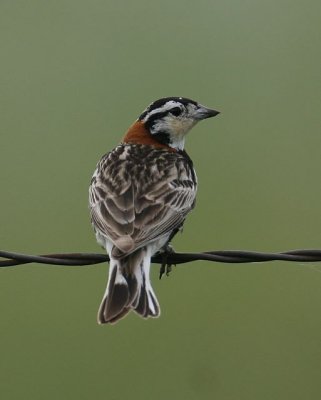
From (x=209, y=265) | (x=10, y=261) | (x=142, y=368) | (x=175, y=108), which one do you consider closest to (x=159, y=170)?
(x=175, y=108)

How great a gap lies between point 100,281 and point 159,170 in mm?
4673

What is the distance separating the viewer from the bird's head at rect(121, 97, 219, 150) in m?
11.8

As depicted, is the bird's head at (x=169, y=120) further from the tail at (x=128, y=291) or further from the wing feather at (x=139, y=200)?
the tail at (x=128, y=291)

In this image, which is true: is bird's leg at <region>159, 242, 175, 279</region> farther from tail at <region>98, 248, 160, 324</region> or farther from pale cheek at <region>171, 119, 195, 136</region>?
pale cheek at <region>171, 119, 195, 136</region>

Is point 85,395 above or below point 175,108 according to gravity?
below

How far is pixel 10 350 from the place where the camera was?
1443 centimetres

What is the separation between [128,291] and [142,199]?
3.58ft

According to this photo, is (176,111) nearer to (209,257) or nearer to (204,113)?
(204,113)

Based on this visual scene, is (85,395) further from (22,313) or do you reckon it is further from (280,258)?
Result: (280,258)

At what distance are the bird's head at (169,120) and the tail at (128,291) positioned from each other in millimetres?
2534

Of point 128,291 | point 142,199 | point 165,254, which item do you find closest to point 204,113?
point 142,199

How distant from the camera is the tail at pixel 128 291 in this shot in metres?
8.82

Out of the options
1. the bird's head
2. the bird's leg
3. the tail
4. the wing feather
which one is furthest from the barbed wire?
the bird's head

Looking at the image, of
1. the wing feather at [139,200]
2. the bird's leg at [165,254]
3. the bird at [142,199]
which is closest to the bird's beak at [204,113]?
the bird at [142,199]
